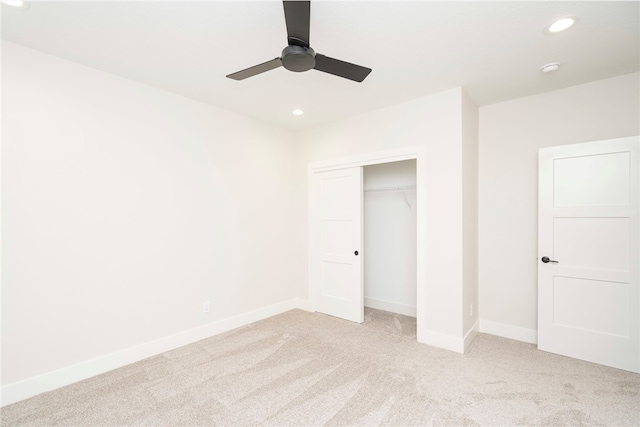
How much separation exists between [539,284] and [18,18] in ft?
16.0

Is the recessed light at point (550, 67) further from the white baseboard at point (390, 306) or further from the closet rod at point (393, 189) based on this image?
the white baseboard at point (390, 306)

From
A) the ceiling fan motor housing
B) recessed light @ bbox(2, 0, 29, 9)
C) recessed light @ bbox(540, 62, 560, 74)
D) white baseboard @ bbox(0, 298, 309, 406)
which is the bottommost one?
white baseboard @ bbox(0, 298, 309, 406)

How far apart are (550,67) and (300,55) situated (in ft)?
7.54

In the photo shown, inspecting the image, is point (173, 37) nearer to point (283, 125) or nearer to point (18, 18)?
point (18, 18)

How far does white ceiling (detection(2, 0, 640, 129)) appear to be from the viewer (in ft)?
6.33

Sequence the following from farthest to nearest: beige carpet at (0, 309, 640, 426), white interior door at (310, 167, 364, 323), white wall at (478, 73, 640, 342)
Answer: white interior door at (310, 167, 364, 323)
white wall at (478, 73, 640, 342)
beige carpet at (0, 309, 640, 426)

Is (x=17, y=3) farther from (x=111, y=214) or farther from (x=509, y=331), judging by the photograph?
(x=509, y=331)

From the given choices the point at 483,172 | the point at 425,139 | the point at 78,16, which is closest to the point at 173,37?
the point at 78,16

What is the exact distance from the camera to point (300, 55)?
1.81 metres

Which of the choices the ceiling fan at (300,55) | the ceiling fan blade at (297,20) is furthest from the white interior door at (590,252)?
the ceiling fan blade at (297,20)

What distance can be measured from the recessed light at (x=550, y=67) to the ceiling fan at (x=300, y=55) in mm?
1743

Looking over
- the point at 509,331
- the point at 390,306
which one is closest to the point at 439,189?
the point at 509,331

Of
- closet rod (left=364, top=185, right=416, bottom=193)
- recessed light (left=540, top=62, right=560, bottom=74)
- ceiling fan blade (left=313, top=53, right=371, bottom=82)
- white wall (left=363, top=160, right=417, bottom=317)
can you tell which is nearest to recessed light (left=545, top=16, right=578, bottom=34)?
recessed light (left=540, top=62, right=560, bottom=74)

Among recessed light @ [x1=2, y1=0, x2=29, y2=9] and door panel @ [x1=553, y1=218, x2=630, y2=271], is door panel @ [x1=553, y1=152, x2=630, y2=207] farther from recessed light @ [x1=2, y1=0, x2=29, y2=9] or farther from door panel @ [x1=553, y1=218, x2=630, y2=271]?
recessed light @ [x1=2, y1=0, x2=29, y2=9]
